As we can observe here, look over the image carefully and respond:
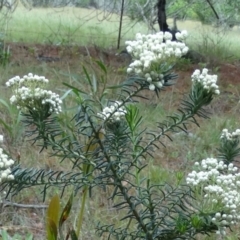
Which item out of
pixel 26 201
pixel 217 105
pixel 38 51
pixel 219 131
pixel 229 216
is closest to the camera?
pixel 229 216

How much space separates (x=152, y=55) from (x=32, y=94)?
0.28 m

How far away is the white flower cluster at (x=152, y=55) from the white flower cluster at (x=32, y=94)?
224 mm

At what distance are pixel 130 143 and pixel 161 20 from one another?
20.5 feet

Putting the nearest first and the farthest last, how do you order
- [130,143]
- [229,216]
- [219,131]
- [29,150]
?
[229,216]
[130,143]
[29,150]
[219,131]

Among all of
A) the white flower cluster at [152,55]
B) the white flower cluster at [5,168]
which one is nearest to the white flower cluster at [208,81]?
the white flower cluster at [152,55]

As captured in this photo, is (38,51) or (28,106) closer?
(28,106)

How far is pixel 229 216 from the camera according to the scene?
3.88ft

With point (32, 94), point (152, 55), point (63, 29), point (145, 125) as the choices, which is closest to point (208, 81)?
point (152, 55)

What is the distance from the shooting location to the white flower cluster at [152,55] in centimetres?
106

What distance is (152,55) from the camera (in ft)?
3.48

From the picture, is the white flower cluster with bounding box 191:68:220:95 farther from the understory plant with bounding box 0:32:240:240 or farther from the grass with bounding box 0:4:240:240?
the grass with bounding box 0:4:240:240

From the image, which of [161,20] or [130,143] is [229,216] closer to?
[130,143]

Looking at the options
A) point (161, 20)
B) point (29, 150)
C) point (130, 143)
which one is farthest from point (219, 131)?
point (161, 20)

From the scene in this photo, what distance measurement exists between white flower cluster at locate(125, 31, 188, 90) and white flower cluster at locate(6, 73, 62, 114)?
0.73 feet
